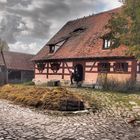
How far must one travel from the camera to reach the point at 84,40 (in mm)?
32125

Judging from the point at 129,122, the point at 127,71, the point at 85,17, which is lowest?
the point at 129,122

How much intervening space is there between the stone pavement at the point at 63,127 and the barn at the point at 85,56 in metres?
14.0

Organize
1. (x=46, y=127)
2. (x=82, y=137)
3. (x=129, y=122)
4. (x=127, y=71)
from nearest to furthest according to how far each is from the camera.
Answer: (x=82, y=137), (x=46, y=127), (x=129, y=122), (x=127, y=71)

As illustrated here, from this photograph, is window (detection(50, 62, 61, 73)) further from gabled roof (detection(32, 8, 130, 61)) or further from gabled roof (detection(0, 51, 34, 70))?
gabled roof (detection(0, 51, 34, 70))

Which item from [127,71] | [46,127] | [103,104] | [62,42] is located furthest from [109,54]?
[46,127]

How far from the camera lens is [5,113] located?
39.3 ft

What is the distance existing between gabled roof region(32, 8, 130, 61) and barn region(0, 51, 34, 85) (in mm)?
12910

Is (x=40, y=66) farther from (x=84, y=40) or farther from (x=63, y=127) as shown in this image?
(x=63, y=127)

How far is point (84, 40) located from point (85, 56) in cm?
311

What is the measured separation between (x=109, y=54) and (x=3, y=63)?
87.5ft

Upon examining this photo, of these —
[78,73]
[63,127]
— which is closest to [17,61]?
A: [78,73]

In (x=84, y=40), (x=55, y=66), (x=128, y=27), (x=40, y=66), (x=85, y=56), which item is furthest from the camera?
(x=40, y=66)

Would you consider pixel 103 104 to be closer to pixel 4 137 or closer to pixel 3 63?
pixel 4 137

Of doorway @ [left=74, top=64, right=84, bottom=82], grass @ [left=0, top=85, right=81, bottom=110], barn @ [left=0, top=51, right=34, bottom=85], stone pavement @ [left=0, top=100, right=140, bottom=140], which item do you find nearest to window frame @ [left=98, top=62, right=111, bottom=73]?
doorway @ [left=74, top=64, right=84, bottom=82]
